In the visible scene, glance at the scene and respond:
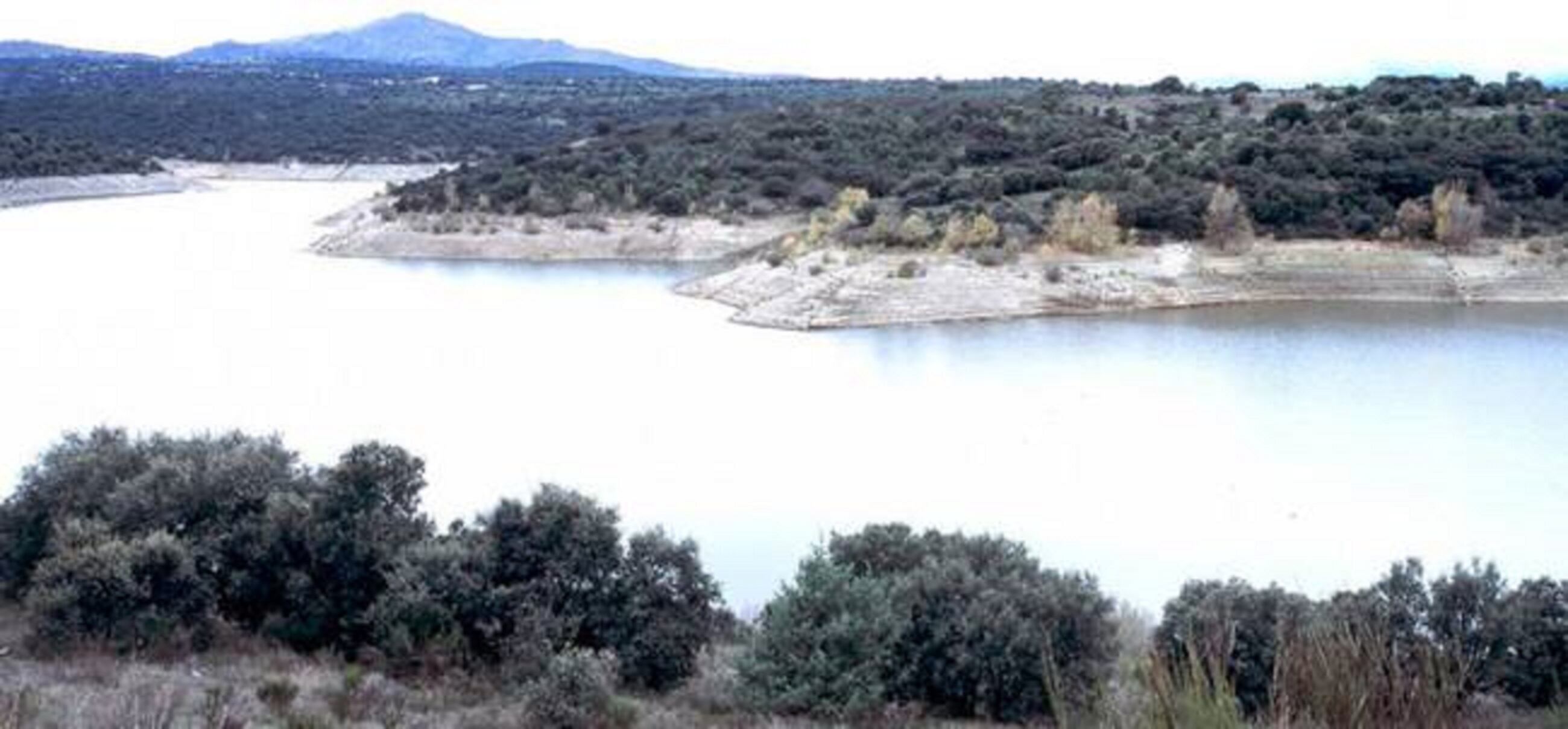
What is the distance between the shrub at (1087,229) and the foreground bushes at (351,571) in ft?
66.1

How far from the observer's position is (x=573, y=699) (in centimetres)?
666

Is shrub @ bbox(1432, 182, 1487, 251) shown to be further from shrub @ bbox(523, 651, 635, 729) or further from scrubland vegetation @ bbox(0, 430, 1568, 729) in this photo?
shrub @ bbox(523, 651, 635, 729)

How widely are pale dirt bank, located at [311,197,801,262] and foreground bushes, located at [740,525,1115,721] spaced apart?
89.5 ft

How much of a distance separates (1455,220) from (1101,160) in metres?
7.31

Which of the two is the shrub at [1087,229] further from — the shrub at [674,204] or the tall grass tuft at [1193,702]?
the tall grass tuft at [1193,702]

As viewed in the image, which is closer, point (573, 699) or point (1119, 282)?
point (573, 699)

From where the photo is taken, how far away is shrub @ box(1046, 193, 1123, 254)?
2858cm

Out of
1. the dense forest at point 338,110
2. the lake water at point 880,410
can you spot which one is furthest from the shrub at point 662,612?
the dense forest at point 338,110

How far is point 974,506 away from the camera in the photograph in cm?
1411

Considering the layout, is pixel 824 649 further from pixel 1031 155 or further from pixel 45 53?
pixel 45 53

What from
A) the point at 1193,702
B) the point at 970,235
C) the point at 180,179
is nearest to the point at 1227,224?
the point at 970,235

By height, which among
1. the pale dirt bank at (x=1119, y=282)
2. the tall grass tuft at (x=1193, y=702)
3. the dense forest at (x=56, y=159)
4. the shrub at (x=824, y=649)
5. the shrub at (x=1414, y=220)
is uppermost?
the tall grass tuft at (x=1193, y=702)

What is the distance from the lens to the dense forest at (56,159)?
49.5 metres

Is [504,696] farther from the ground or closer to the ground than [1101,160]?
closer to the ground
